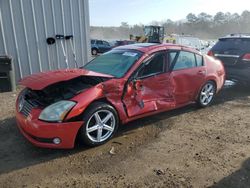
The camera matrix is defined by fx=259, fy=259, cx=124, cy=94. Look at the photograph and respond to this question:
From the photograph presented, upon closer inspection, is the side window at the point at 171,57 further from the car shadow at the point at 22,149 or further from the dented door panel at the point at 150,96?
the car shadow at the point at 22,149

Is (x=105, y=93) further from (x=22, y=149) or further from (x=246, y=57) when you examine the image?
(x=246, y=57)

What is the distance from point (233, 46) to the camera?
739 cm

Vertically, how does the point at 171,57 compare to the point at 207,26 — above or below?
above

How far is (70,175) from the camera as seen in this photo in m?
3.31

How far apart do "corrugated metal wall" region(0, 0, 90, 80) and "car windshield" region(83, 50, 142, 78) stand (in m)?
4.00

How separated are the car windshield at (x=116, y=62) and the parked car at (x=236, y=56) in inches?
148

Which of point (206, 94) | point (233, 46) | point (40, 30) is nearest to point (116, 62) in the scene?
point (206, 94)

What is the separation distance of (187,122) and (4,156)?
3.31 m

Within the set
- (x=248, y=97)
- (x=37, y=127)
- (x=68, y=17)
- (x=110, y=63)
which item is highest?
(x=68, y=17)

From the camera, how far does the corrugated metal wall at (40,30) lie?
7.91m

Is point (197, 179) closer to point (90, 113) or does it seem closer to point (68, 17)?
point (90, 113)

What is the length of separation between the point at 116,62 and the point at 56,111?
1.64m

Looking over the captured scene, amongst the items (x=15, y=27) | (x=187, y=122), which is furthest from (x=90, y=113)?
(x=15, y=27)

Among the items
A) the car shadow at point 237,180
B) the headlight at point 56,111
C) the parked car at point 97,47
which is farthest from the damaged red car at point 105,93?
the parked car at point 97,47
